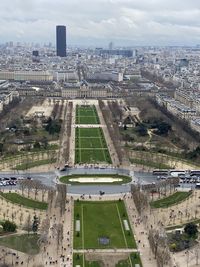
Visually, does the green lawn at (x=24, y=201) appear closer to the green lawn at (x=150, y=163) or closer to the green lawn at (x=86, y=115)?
the green lawn at (x=150, y=163)

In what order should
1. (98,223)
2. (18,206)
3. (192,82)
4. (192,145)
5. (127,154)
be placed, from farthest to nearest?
(192,82) → (192,145) → (127,154) → (18,206) → (98,223)

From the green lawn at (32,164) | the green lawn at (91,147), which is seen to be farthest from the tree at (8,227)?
the green lawn at (91,147)

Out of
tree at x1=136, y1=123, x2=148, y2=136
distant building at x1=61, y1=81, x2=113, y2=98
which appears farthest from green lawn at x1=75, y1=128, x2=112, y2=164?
distant building at x1=61, y1=81, x2=113, y2=98

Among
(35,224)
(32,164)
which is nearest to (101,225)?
(35,224)

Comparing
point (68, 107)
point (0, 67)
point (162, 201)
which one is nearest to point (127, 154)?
point (162, 201)

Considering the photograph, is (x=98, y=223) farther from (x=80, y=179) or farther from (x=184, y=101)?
(x=184, y=101)

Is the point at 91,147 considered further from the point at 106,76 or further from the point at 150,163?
the point at 106,76
